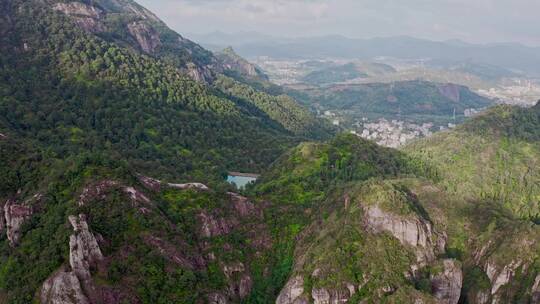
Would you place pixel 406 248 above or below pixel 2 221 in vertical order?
below

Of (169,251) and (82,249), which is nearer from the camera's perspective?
(82,249)

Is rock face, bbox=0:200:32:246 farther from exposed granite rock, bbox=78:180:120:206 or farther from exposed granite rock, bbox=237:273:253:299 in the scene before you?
exposed granite rock, bbox=237:273:253:299

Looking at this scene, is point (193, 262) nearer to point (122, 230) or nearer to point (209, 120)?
point (122, 230)

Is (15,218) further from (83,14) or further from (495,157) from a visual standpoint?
(83,14)

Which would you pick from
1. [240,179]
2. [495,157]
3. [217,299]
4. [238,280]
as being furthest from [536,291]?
[495,157]

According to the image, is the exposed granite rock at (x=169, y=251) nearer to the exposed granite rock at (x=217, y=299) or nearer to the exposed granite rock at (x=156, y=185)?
the exposed granite rock at (x=217, y=299)
